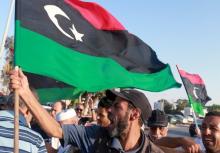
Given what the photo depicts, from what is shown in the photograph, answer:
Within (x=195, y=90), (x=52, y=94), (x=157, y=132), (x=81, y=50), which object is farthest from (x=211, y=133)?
(x=195, y=90)

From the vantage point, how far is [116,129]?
135 inches

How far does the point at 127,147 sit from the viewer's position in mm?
3480

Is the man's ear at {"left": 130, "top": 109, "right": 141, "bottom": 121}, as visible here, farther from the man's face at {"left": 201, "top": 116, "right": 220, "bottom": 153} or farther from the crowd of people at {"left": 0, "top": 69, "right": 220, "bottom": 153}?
the man's face at {"left": 201, "top": 116, "right": 220, "bottom": 153}

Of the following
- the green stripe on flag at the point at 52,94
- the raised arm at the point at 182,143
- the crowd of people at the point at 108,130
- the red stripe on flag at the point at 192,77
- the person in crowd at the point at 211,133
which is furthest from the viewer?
the red stripe on flag at the point at 192,77

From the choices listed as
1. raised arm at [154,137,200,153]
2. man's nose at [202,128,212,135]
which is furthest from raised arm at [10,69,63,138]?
man's nose at [202,128,212,135]

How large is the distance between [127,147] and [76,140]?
0.41 meters

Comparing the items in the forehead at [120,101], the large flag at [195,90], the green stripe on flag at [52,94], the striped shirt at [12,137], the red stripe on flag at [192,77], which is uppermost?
the red stripe on flag at [192,77]

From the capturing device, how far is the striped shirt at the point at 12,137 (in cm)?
340

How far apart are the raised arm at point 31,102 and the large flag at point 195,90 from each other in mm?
4915

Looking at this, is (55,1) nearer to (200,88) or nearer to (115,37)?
(115,37)

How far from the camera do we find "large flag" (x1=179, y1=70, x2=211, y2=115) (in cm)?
838

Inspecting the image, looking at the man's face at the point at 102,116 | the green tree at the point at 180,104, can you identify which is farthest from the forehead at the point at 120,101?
the green tree at the point at 180,104

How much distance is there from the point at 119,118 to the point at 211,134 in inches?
30.4

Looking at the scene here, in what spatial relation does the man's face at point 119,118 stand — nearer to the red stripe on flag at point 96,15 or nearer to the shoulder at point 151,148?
the shoulder at point 151,148
